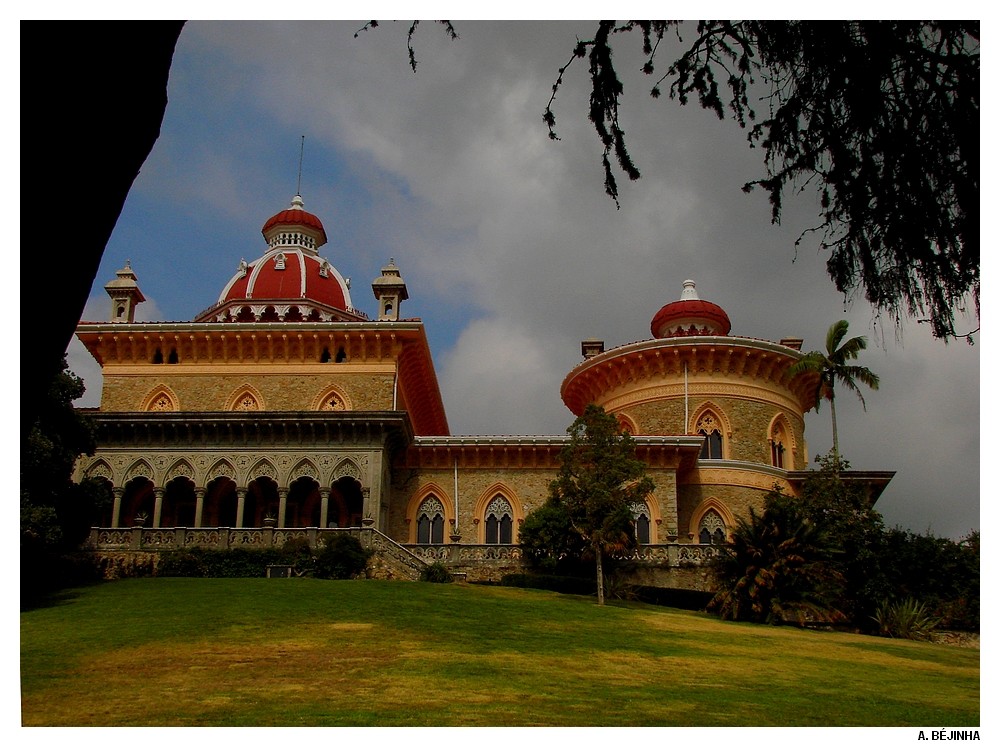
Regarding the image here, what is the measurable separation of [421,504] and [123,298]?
13.7 metres

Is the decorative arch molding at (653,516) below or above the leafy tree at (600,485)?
below

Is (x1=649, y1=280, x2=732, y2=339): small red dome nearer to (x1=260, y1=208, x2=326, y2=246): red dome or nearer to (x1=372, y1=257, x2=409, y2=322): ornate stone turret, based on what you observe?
(x1=372, y1=257, x2=409, y2=322): ornate stone turret

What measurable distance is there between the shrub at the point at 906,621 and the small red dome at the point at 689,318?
1668 centimetres

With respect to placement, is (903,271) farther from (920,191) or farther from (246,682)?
(246,682)

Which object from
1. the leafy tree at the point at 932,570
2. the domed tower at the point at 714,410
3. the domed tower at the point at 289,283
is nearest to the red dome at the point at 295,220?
the domed tower at the point at 289,283

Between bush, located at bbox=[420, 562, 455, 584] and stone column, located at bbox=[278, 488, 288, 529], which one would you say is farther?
stone column, located at bbox=[278, 488, 288, 529]

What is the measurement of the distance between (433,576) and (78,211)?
24356mm

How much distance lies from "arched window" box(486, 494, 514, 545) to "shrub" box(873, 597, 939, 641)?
12537 mm

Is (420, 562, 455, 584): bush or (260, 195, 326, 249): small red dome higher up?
(260, 195, 326, 249): small red dome

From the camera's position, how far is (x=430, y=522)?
111 ft

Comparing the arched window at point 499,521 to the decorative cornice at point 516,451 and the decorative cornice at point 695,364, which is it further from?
the decorative cornice at point 695,364

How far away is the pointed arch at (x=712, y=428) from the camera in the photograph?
35.5m

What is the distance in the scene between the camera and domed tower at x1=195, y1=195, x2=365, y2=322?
39.9m

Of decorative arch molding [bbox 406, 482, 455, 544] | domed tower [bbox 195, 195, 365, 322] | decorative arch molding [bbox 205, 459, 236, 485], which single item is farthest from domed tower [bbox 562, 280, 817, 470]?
decorative arch molding [bbox 205, 459, 236, 485]
